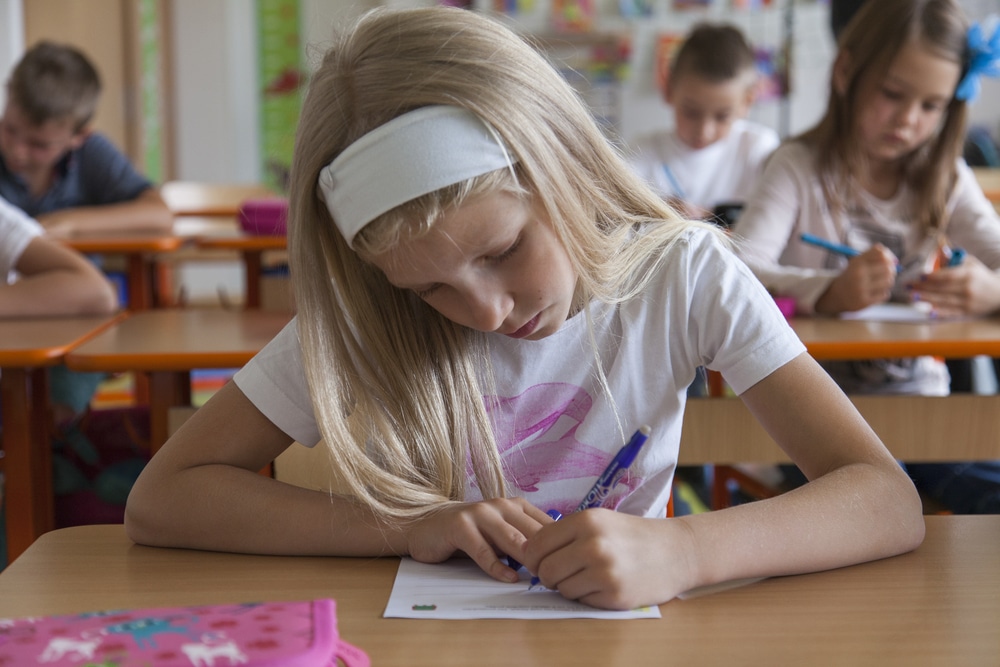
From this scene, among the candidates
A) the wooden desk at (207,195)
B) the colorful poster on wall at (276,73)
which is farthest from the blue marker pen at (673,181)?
the colorful poster on wall at (276,73)

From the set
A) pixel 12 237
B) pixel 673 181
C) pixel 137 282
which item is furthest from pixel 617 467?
pixel 137 282

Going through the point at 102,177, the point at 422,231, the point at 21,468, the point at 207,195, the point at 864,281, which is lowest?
the point at 207,195

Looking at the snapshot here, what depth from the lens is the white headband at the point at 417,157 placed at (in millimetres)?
844

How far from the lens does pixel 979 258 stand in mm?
1970

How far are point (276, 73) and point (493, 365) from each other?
567 cm

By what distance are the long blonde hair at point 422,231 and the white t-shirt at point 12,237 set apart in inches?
47.5

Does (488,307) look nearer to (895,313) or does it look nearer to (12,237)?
(895,313)

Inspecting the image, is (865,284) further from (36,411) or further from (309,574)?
(36,411)

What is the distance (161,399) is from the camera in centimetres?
169

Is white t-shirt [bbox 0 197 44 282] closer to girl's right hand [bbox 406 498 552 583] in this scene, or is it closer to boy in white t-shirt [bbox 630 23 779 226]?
girl's right hand [bbox 406 498 552 583]

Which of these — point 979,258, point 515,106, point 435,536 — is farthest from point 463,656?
point 979,258

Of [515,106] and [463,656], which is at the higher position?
[515,106]

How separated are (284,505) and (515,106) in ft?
1.25

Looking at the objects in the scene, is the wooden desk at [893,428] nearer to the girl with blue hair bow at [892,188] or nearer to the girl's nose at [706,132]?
the girl with blue hair bow at [892,188]
